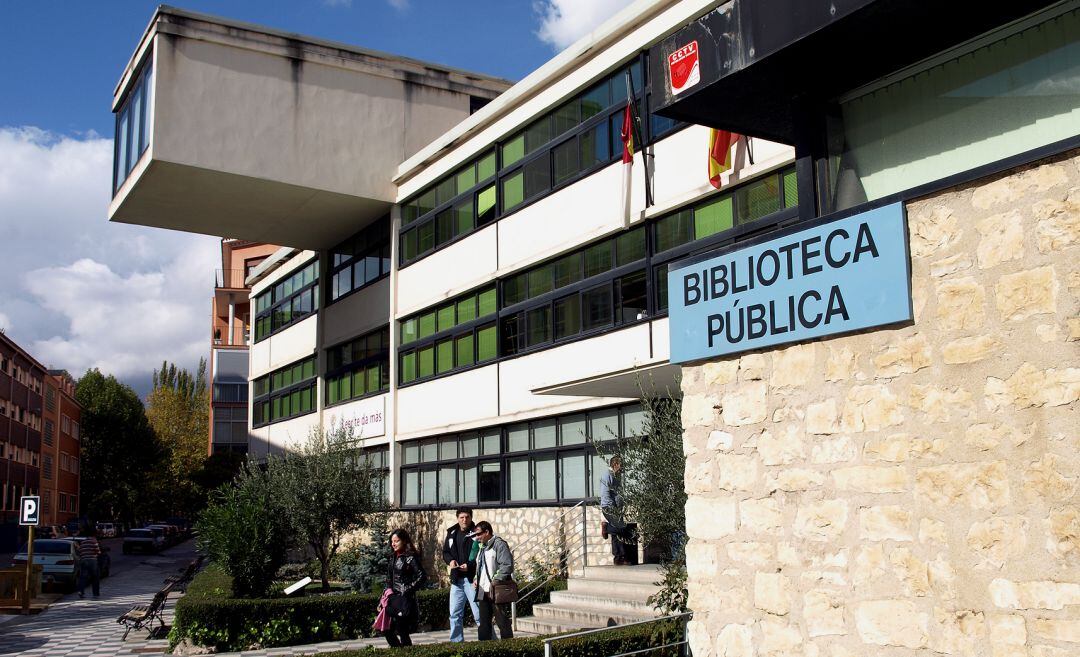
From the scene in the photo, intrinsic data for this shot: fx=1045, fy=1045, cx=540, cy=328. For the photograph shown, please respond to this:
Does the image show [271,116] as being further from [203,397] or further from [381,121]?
[203,397]

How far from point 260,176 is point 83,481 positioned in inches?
2345

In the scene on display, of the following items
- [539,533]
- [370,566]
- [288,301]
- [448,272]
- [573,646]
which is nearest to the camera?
[573,646]

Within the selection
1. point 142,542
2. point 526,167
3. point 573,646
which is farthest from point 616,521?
point 142,542

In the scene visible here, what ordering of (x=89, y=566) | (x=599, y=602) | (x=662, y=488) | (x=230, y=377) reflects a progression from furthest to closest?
(x=230, y=377)
(x=89, y=566)
(x=599, y=602)
(x=662, y=488)

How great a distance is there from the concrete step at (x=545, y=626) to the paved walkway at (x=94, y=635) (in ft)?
5.11

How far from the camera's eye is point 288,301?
35562 mm

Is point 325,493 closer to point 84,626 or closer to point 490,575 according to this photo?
point 84,626

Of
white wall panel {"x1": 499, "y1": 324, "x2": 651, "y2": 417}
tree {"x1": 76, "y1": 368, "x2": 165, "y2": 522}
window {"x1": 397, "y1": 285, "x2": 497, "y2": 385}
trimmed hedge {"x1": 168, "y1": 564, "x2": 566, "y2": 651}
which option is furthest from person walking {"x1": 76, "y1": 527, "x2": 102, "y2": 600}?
tree {"x1": 76, "y1": 368, "x2": 165, "y2": 522}

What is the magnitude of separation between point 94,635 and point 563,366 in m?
10.1

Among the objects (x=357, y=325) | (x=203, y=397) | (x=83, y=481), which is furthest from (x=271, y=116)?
(x=203, y=397)

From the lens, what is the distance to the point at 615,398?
1778cm

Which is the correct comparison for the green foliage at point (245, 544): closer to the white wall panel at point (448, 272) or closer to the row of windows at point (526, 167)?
the white wall panel at point (448, 272)

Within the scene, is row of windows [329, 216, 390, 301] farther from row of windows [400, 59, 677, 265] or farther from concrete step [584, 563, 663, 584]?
concrete step [584, 563, 663, 584]

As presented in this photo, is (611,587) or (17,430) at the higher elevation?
(17,430)
